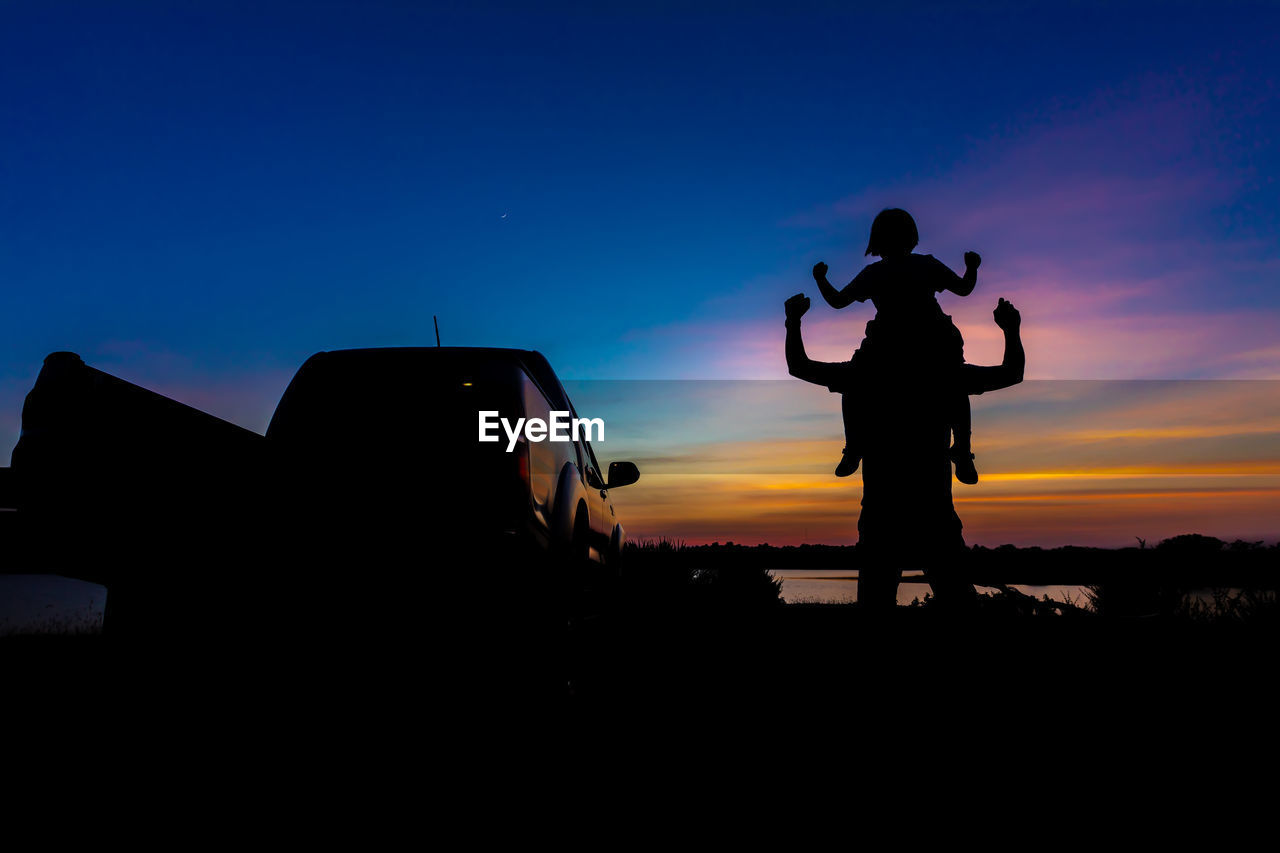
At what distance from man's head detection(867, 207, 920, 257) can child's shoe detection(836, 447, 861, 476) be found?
1078 mm

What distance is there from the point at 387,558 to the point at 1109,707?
4.12 metres

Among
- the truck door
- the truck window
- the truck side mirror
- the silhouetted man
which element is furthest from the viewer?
the truck side mirror

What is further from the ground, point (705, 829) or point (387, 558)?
point (387, 558)

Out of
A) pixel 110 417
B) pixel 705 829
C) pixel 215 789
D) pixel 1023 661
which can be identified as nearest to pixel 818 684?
pixel 1023 661

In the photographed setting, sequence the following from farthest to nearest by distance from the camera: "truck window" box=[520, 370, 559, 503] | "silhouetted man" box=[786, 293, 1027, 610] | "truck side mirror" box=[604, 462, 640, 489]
Answer: "truck side mirror" box=[604, 462, 640, 489], "truck window" box=[520, 370, 559, 503], "silhouetted man" box=[786, 293, 1027, 610]

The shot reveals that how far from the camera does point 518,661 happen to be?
13.5ft

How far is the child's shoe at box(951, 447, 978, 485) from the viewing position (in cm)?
430

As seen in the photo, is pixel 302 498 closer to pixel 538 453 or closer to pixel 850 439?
pixel 538 453

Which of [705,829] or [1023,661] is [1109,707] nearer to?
[1023,661]

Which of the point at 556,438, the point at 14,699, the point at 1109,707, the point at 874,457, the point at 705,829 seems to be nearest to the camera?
the point at 705,829

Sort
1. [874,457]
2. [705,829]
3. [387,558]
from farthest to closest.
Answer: [874,457], [387,558], [705,829]

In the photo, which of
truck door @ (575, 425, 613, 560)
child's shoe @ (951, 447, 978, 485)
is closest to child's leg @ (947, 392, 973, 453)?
child's shoe @ (951, 447, 978, 485)

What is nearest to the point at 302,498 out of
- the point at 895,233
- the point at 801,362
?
the point at 801,362
